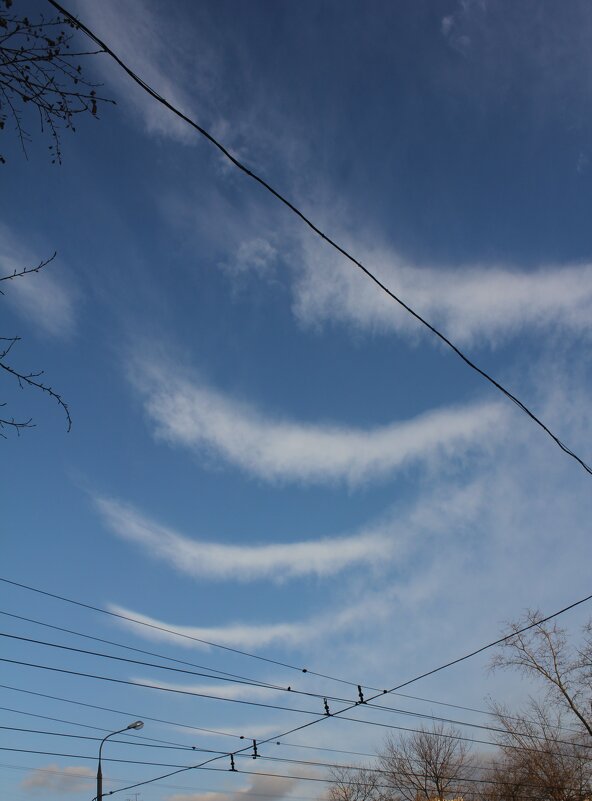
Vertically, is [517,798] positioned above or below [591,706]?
below

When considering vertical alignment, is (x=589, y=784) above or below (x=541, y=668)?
below

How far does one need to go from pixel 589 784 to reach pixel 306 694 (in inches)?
1182

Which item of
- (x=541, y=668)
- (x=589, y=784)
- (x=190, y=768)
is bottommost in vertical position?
(x=589, y=784)

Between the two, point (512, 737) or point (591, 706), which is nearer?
point (591, 706)

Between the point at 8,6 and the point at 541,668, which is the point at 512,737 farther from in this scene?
the point at 8,6

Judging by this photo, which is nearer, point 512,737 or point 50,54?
point 50,54

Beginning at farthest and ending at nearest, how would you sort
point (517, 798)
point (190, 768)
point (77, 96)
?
point (517, 798), point (190, 768), point (77, 96)

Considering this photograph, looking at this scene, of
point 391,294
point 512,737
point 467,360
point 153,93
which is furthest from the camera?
point 512,737

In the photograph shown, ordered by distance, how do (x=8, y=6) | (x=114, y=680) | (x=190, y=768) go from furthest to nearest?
(x=190, y=768), (x=114, y=680), (x=8, y=6)

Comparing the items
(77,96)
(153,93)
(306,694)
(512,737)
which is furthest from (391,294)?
(512,737)

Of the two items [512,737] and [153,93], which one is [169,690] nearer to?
[153,93]

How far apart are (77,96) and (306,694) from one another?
57.5ft

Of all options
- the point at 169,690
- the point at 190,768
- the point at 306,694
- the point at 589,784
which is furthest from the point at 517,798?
the point at 169,690

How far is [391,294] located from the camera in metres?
5.71
